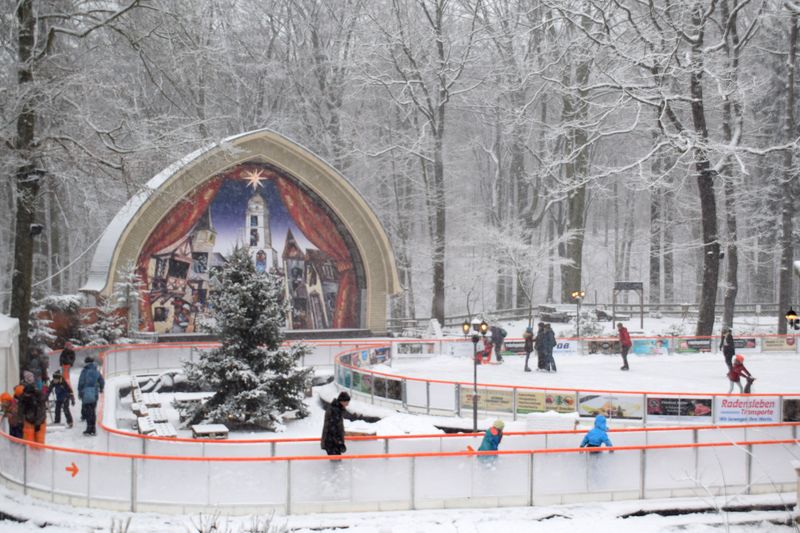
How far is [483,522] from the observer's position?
1372 cm

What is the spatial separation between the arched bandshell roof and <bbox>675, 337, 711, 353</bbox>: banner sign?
11.3m

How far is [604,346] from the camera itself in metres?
32.5

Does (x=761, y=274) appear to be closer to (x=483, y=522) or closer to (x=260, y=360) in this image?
(x=260, y=360)

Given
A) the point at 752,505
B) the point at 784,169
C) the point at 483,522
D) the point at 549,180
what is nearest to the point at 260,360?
the point at 483,522

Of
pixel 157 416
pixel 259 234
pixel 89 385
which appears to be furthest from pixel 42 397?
pixel 259 234

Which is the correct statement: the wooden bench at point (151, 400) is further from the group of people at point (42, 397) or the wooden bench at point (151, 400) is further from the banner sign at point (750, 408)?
the banner sign at point (750, 408)

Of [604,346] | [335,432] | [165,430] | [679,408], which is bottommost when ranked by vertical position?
[165,430]

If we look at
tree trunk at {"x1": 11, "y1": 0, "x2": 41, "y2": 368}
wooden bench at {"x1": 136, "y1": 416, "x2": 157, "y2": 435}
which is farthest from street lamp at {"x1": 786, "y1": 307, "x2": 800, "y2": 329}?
tree trunk at {"x1": 11, "y1": 0, "x2": 41, "y2": 368}

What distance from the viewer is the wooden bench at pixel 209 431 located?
2020cm

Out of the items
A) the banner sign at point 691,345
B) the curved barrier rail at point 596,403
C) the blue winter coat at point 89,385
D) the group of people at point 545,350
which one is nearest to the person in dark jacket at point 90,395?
the blue winter coat at point 89,385

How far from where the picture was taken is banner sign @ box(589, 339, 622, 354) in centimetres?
3244

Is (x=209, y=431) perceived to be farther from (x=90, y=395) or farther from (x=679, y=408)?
(x=679, y=408)

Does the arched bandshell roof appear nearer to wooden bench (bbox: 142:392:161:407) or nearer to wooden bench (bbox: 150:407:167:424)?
wooden bench (bbox: 142:392:161:407)

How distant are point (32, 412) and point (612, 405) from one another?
40.3 feet
